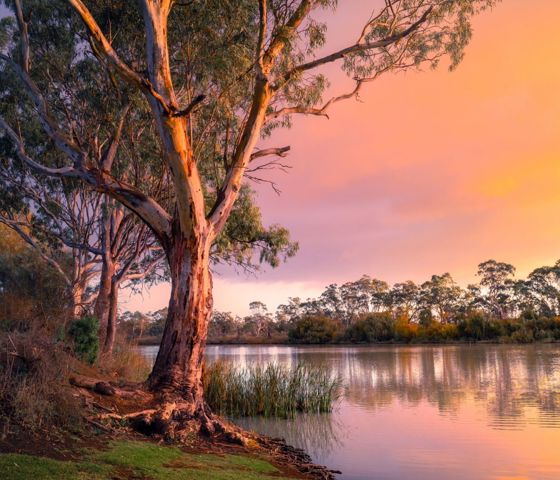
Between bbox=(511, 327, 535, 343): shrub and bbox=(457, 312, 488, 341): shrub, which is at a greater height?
bbox=(457, 312, 488, 341): shrub

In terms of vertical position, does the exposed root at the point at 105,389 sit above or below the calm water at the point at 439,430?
above

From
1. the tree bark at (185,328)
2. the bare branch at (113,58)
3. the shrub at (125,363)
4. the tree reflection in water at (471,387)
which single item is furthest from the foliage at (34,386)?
the tree reflection in water at (471,387)

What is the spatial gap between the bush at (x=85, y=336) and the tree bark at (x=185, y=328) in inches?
113

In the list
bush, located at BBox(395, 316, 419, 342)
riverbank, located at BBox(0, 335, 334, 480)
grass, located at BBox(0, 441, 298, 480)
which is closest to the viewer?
grass, located at BBox(0, 441, 298, 480)

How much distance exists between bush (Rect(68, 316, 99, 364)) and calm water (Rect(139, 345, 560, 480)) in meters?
2.97

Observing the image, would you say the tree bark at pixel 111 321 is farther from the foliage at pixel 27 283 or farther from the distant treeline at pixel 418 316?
the distant treeline at pixel 418 316

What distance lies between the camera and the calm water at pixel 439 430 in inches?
283

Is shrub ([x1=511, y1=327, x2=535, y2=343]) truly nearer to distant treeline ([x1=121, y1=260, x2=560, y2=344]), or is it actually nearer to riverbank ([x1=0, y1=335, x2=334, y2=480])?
distant treeline ([x1=121, y1=260, x2=560, y2=344])

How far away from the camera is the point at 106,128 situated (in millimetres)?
11875

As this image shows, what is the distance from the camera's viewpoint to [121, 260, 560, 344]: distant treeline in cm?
4131

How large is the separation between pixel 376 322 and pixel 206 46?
3928cm

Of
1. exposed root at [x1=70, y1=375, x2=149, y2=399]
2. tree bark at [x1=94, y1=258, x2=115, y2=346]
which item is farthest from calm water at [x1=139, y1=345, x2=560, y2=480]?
tree bark at [x1=94, y1=258, x2=115, y2=346]

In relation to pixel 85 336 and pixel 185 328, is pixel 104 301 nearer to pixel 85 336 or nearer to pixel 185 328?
pixel 85 336

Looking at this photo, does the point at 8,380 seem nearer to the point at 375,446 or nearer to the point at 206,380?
the point at 375,446
